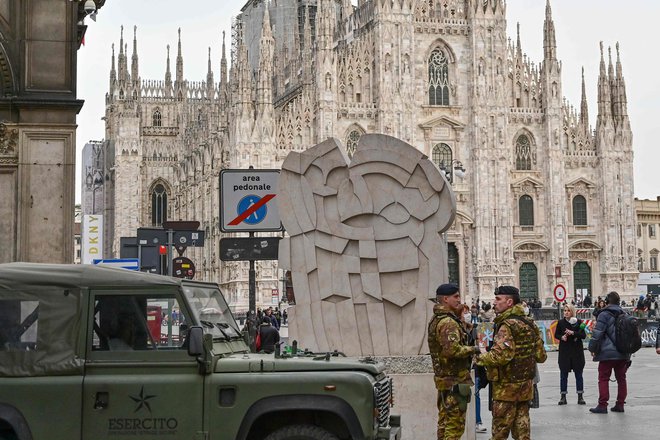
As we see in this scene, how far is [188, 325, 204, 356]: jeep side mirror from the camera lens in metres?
7.92

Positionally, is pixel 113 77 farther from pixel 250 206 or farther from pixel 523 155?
pixel 250 206

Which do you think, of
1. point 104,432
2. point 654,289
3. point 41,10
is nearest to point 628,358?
point 104,432

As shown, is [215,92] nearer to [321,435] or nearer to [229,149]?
[229,149]

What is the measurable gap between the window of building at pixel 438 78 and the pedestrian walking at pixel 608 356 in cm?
4032

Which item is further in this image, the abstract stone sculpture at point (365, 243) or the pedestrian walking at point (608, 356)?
the pedestrian walking at point (608, 356)

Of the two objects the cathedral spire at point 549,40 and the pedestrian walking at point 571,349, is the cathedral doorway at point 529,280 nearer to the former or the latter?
the cathedral spire at point 549,40

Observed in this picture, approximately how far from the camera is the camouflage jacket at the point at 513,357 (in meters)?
9.12

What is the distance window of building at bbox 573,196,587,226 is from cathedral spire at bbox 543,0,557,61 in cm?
770

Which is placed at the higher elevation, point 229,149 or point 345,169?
point 229,149

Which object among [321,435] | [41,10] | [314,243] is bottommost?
[321,435]

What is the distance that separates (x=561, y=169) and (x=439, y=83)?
790 centimetres

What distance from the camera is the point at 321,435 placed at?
8094mm

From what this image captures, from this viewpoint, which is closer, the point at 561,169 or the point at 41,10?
the point at 41,10

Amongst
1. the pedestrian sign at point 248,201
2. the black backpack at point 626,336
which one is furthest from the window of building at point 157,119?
the black backpack at point 626,336
